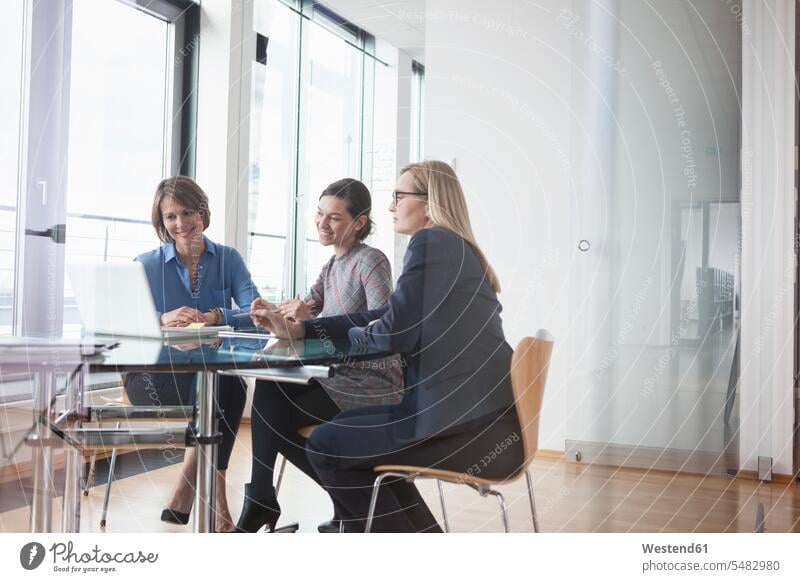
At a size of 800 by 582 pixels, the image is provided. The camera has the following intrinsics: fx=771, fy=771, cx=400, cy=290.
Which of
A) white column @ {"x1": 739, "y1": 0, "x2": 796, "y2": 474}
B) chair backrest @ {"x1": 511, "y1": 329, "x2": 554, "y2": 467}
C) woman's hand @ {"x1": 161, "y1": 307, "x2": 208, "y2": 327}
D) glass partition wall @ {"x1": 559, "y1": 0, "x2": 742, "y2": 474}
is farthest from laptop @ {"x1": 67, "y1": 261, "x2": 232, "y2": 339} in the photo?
white column @ {"x1": 739, "y1": 0, "x2": 796, "y2": 474}

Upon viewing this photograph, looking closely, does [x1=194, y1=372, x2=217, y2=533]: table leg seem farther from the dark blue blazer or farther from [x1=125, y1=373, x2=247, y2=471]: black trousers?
the dark blue blazer

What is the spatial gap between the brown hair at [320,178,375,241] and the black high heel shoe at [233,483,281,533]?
0.61 m

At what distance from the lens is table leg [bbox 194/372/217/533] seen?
144 cm

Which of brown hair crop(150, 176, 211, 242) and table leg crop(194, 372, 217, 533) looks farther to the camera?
brown hair crop(150, 176, 211, 242)

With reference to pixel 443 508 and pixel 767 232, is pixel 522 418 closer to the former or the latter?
pixel 443 508

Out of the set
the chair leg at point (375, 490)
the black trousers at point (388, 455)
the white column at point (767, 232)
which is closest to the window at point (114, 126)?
the black trousers at point (388, 455)

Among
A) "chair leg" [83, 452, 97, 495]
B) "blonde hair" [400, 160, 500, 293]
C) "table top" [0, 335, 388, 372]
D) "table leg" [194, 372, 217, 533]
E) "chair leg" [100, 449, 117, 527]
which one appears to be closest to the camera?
"table top" [0, 335, 388, 372]

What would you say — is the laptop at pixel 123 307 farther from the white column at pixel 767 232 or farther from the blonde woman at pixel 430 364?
the white column at pixel 767 232

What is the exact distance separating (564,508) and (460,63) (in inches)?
40.2

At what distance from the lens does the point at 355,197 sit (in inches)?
63.1

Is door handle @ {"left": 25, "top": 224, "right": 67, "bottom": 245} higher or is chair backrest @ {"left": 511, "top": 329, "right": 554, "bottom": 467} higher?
door handle @ {"left": 25, "top": 224, "right": 67, "bottom": 245}

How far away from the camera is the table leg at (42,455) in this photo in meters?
1.51

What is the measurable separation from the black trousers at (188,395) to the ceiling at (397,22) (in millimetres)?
785
